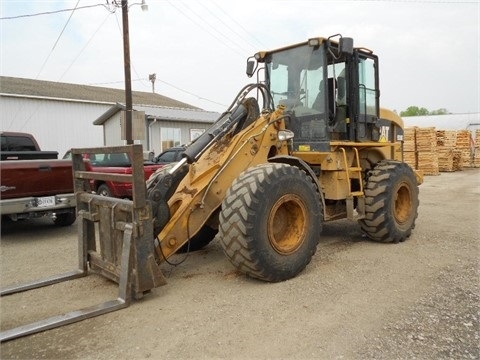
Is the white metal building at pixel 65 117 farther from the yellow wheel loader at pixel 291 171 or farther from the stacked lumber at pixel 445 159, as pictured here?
the yellow wheel loader at pixel 291 171

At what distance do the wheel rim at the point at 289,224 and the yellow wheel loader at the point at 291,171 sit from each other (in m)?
0.01

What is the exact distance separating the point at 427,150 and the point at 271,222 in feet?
57.3

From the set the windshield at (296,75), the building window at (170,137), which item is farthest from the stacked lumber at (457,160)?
the windshield at (296,75)

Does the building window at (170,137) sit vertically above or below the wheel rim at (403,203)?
above

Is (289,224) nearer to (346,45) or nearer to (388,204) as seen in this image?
(388,204)

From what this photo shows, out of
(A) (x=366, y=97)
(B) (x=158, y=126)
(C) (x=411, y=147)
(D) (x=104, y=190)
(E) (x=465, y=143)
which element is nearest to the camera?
(A) (x=366, y=97)

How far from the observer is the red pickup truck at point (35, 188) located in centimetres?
739

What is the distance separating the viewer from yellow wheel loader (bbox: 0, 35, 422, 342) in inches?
169

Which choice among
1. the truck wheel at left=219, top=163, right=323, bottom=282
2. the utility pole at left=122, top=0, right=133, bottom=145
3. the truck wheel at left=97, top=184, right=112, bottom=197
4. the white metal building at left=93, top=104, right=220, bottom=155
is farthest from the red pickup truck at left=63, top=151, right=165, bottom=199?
the white metal building at left=93, top=104, right=220, bottom=155

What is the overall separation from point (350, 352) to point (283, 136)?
3.00 metres

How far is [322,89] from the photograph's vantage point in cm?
606

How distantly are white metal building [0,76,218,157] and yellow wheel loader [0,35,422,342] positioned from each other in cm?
1647

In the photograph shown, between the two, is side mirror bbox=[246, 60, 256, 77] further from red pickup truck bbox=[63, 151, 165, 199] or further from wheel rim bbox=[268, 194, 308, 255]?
red pickup truck bbox=[63, 151, 165, 199]

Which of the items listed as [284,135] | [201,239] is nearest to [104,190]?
[201,239]
